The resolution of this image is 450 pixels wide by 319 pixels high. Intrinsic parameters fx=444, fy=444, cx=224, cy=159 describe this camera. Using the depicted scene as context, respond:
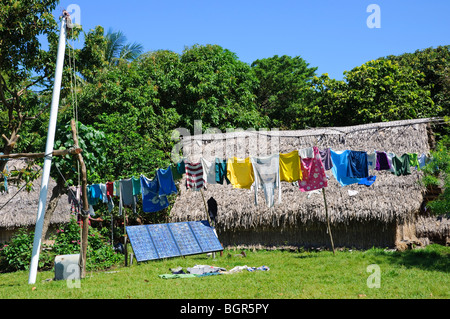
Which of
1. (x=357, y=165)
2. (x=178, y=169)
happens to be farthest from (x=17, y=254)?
(x=357, y=165)

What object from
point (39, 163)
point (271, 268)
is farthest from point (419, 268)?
point (39, 163)

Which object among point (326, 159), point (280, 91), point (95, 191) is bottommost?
point (95, 191)

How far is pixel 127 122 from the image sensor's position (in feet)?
55.5

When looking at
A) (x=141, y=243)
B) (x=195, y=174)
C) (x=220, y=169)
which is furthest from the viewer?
(x=195, y=174)

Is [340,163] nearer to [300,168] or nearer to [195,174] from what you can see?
[300,168]

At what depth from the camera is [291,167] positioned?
1134 cm

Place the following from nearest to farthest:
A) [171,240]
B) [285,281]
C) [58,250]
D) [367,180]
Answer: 1. [285,281]
2. [367,180]
3. [171,240]
4. [58,250]

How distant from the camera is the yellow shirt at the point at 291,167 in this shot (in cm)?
1125

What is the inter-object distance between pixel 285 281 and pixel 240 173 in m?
3.89

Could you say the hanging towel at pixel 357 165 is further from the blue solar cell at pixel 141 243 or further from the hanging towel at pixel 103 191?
the hanging towel at pixel 103 191

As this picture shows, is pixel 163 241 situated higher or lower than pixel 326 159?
lower

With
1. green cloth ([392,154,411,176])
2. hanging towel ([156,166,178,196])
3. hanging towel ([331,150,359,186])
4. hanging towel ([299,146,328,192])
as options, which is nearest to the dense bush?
hanging towel ([156,166,178,196])

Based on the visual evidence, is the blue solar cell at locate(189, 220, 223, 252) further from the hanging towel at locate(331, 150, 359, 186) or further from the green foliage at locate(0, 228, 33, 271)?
the green foliage at locate(0, 228, 33, 271)

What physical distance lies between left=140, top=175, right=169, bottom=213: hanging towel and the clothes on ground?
3.84 metres
